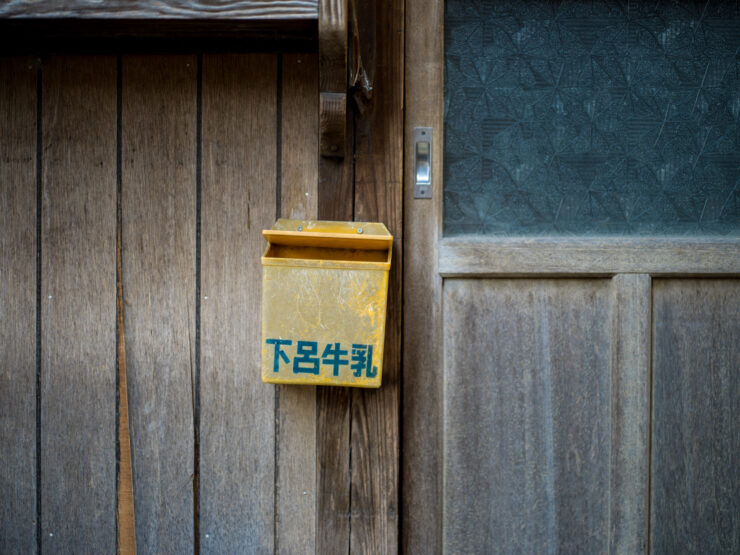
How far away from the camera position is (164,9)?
3.13ft

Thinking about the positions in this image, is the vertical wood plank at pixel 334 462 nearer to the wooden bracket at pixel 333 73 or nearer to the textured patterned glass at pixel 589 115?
the wooden bracket at pixel 333 73

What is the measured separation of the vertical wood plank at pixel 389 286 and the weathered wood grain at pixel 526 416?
0.41 ft

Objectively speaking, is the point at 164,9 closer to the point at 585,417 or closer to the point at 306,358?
the point at 306,358

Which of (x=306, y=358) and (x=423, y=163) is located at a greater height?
(x=423, y=163)

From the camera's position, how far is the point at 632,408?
1.22 meters

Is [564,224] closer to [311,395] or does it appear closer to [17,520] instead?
[311,395]

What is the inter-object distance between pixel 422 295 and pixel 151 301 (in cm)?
61

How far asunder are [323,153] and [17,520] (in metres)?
1.08

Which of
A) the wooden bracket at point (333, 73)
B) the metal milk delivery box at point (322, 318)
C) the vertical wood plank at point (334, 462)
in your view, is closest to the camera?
the wooden bracket at point (333, 73)

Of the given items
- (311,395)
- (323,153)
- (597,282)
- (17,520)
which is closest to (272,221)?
(323,153)

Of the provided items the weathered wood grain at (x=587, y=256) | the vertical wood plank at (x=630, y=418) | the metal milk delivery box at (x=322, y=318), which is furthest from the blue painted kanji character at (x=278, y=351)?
the vertical wood plank at (x=630, y=418)

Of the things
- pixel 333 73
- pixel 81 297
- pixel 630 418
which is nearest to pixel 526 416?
pixel 630 418

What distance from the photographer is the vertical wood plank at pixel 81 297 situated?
1.25 m

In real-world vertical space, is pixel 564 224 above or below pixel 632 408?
above
